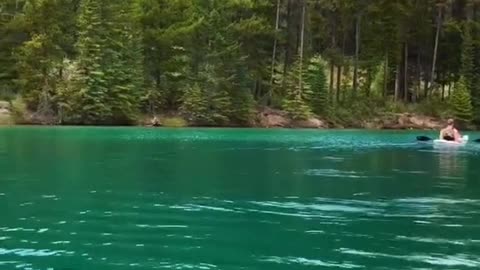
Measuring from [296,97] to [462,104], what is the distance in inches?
524

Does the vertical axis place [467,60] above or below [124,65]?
above

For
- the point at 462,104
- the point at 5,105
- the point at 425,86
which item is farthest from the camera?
the point at 425,86

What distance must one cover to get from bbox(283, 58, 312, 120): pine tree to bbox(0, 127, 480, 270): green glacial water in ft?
104

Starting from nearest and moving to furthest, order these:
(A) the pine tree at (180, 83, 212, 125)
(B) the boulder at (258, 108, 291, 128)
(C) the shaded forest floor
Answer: (A) the pine tree at (180, 83, 212, 125) < (C) the shaded forest floor < (B) the boulder at (258, 108, 291, 128)

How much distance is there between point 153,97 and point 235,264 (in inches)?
1937

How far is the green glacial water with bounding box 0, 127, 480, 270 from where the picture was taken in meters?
9.23

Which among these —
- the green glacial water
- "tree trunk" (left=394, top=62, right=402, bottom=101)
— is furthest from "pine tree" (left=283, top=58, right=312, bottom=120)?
the green glacial water

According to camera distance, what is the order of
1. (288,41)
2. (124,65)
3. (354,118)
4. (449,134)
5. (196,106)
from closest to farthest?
(449,134) < (196,106) < (124,65) < (354,118) < (288,41)

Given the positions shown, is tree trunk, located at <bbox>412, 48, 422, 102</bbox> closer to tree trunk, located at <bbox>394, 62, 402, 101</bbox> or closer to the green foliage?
tree trunk, located at <bbox>394, 62, 402, 101</bbox>

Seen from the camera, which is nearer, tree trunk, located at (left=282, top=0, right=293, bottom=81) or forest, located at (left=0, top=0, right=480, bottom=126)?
forest, located at (left=0, top=0, right=480, bottom=126)

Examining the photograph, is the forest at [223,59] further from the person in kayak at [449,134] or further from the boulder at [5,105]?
the person in kayak at [449,134]

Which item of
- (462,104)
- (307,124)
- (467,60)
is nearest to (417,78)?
(467,60)

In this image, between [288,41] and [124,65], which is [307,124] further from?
[124,65]

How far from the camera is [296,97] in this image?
57.6 meters
